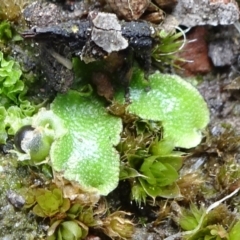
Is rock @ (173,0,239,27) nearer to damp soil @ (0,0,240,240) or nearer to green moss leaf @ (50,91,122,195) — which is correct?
damp soil @ (0,0,240,240)

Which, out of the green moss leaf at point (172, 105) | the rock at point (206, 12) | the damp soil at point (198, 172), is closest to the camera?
the damp soil at point (198, 172)

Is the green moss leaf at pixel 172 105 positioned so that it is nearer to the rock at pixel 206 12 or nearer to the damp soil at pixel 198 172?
the damp soil at pixel 198 172

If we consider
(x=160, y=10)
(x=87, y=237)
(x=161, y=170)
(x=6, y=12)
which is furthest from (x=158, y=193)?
(x=6, y=12)

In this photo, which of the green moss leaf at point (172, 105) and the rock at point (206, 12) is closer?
the green moss leaf at point (172, 105)

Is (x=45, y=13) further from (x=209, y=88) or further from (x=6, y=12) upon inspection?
(x=209, y=88)

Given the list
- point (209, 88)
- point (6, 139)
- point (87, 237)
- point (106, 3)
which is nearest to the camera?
point (87, 237)

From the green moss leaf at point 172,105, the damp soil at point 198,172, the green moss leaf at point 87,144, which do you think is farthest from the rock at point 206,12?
the green moss leaf at point 87,144

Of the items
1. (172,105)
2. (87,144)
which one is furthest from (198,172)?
(87,144)
